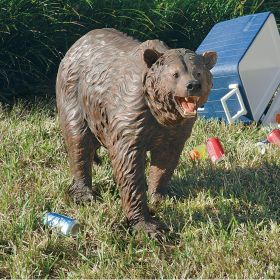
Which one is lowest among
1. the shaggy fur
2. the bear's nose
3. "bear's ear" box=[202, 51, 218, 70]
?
the shaggy fur

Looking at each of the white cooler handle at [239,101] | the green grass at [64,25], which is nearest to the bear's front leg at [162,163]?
the white cooler handle at [239,101]

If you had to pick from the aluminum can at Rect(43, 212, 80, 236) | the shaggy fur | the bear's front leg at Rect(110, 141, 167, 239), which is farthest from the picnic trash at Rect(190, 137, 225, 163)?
the aluminum can at Rect(43, 212, 80, 236)

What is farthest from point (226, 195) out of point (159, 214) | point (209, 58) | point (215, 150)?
point (209, 58)

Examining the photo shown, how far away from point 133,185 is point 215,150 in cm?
136

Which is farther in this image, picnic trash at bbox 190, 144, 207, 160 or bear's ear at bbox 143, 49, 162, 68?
picnic trash at bbox 190, 144, 207, 160

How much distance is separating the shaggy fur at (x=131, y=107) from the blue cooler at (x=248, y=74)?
5.71 ft

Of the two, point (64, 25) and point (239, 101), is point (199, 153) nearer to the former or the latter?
point (239, 101)

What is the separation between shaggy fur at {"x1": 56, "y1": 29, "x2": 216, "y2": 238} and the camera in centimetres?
294

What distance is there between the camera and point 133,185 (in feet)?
10.6

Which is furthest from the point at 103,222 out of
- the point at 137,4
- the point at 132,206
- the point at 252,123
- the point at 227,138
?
the point at 137,4

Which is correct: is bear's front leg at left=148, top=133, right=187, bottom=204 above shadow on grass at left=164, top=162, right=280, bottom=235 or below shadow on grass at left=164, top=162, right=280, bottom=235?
above

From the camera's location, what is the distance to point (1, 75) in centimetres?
596

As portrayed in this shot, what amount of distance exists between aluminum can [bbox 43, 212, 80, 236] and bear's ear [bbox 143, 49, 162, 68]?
976 mm

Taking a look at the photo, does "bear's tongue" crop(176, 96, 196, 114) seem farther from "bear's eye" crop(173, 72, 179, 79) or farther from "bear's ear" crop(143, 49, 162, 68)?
"bear's ear" crop(143, 49, 162, 68)
